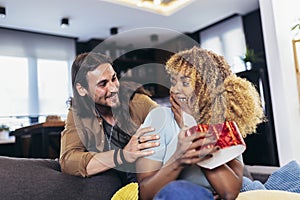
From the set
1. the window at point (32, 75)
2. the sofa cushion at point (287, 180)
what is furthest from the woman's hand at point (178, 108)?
the window at point (32, 75)

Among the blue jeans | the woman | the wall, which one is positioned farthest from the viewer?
the wall

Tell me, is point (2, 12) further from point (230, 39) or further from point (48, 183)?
point (48, 183)

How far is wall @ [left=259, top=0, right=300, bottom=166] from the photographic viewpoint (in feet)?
7.57

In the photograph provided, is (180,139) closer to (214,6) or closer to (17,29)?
(214,6)

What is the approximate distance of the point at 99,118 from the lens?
972 mm

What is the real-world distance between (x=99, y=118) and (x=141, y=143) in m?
0.29

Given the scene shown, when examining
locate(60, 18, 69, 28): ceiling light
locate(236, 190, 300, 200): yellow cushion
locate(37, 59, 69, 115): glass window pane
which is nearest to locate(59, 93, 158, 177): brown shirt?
locate(236, 190, 300, 200): yellow cushion

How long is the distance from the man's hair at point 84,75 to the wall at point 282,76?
177 centimetres

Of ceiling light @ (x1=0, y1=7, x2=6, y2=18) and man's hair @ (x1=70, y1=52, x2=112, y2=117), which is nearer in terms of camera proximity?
man's hair @ (x1=70, y1=52, x2=112, y2=117)

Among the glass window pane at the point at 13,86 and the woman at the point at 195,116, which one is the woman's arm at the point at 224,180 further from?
the glass window pane at the point at 13,86

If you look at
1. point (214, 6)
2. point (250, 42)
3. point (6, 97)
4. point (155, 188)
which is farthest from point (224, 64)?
point (6, 97)

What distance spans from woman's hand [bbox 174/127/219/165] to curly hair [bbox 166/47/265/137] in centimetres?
8

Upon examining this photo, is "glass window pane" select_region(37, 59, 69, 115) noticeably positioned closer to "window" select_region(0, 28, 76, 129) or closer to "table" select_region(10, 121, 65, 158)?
"window" select_region(0, 28, 76, 129)

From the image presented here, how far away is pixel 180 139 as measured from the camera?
2.13 ft
